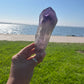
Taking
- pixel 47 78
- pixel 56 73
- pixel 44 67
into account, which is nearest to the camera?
pixel 47 78

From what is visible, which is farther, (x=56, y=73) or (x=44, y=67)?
(x=44, y=67)

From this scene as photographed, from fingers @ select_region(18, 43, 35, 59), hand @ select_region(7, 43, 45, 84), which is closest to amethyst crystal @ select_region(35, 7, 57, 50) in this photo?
fingers @ select_region(18, 43, 35, 59)

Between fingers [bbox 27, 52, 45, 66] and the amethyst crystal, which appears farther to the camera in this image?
the amethyst crystal

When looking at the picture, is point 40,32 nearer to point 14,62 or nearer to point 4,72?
point 14,62

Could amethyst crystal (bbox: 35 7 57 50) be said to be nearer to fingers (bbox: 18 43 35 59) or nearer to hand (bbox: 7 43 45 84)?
fingers (bbox: 18 43 35 59)

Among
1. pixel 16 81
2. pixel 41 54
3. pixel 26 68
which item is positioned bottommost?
pixel 16 81

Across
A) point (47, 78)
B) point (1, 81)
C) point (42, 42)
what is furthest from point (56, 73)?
point (42, 42)

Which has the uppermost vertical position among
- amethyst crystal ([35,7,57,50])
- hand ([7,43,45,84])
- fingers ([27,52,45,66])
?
amethyst crystal ([35,7,57,50])

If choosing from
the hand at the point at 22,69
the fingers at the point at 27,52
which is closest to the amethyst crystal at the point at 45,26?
the fingers at the point at 27,52

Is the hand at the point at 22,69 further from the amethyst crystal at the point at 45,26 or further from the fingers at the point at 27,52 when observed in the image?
the amethyst crystal at the point at 45,26
